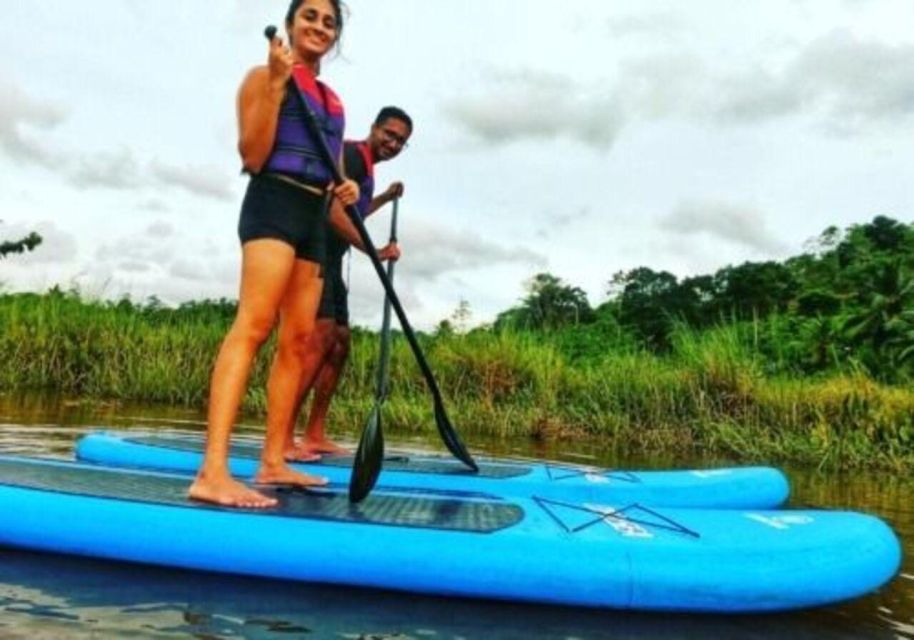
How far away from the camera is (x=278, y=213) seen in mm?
3139

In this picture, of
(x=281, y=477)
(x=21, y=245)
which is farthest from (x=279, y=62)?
(x=21, y=245)

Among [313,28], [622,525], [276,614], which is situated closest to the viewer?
[276,614]

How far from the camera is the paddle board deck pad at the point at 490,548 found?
257 cm

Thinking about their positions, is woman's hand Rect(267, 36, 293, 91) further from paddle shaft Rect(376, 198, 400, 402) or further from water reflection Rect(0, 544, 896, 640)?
water reflection Rect(0, 544, 896, 640)

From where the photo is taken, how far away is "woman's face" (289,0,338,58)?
328cm

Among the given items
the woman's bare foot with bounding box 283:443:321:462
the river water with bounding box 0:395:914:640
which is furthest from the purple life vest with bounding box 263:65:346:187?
the woman's bare foot with bounding box 283:443:321:462

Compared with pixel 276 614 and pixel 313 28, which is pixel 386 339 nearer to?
pixel 313 28

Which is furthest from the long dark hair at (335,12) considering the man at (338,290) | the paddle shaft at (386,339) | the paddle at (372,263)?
the man at (338,290)

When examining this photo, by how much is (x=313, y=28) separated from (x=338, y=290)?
5.78 ft

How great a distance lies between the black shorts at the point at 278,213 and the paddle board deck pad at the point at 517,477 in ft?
3.90

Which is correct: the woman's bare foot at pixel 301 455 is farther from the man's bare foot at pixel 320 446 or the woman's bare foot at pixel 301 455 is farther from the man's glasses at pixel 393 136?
the man's glasses at pixel 393 136

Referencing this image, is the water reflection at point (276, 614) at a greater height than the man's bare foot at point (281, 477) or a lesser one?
lesser

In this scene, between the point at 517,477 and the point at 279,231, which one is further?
the point at 517,477

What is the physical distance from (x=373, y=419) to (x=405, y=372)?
641cm
